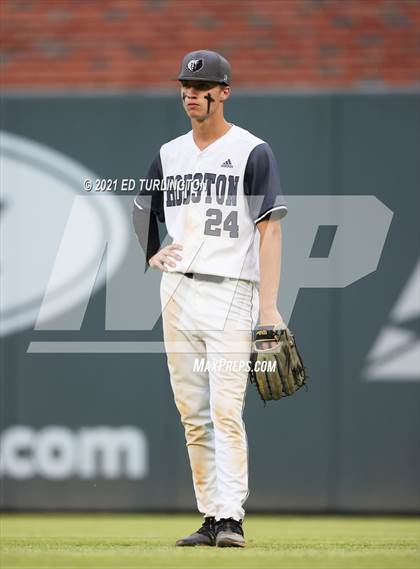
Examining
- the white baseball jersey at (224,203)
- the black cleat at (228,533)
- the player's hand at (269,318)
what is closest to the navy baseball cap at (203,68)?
the white baseball jersey at (224,203)

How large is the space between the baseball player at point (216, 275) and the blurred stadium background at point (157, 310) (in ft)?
6.76

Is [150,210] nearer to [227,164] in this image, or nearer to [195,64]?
[227,164]

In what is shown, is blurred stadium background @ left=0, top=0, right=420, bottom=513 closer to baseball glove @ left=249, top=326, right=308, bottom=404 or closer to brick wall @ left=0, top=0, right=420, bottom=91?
brick wall @ left=0, top=0, right=420, bottom=91

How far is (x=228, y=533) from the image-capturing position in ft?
17.1

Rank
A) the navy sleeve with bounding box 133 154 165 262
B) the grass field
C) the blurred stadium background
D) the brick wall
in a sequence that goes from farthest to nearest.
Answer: the brick wall → the blurred stadium background → the navy sleeve with bounding box 133 154 165 262 → the grass field

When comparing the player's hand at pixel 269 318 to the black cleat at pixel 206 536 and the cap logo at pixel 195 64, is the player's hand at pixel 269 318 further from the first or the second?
the cap logo at pixel 195 64

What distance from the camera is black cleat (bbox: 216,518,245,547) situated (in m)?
5.21

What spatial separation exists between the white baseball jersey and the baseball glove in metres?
0.26

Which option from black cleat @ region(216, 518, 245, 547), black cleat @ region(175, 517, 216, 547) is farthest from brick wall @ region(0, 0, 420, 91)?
black cleat @ region(216, 518, 245, 547)

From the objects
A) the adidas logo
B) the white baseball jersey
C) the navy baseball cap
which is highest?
the navy baseball cap

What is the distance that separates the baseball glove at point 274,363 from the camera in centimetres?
528

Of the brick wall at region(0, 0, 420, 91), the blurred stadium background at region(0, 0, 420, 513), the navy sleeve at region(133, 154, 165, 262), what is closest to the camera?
the navy sleeve at region(133, 154, 165, 262)

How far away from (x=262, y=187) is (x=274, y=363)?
0.72m

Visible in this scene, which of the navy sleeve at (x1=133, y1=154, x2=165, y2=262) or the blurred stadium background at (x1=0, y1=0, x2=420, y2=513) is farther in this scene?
the blurred stadium background at (x1=0, y1=0, x2=420, y2=513)
